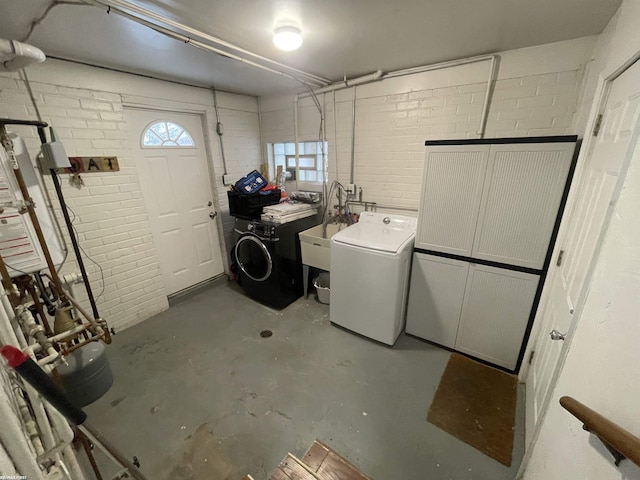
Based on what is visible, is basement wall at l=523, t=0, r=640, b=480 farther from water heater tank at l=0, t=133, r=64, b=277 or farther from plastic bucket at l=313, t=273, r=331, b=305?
water heater tank at l=0, t=133, r=64, b=277

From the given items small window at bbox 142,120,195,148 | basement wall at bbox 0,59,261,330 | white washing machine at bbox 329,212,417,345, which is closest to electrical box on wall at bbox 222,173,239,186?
basement wall at bbox 0,59,261,330

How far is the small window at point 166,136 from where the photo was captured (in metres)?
2.69

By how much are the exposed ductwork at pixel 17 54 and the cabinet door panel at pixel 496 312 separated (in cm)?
309

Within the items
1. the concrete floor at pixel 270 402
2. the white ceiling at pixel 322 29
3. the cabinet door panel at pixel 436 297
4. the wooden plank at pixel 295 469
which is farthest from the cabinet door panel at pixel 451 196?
the wooden plank at pixel 295 469

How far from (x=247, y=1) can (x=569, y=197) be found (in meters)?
2.09

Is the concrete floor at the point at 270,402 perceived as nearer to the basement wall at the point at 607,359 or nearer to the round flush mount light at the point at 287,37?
the basement wall at the point at 607,359

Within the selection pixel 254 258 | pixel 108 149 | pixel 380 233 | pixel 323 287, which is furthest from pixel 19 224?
pixel 380 233

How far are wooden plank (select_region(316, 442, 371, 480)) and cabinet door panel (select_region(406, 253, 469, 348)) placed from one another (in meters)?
1.29

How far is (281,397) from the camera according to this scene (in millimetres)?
1869

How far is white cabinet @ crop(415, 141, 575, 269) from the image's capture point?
5.38ft

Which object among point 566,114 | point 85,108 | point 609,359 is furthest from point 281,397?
point 566,114

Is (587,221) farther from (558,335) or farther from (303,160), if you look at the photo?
(303,160)

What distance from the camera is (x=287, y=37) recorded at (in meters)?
1.61

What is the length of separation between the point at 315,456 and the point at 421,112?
2815mm
